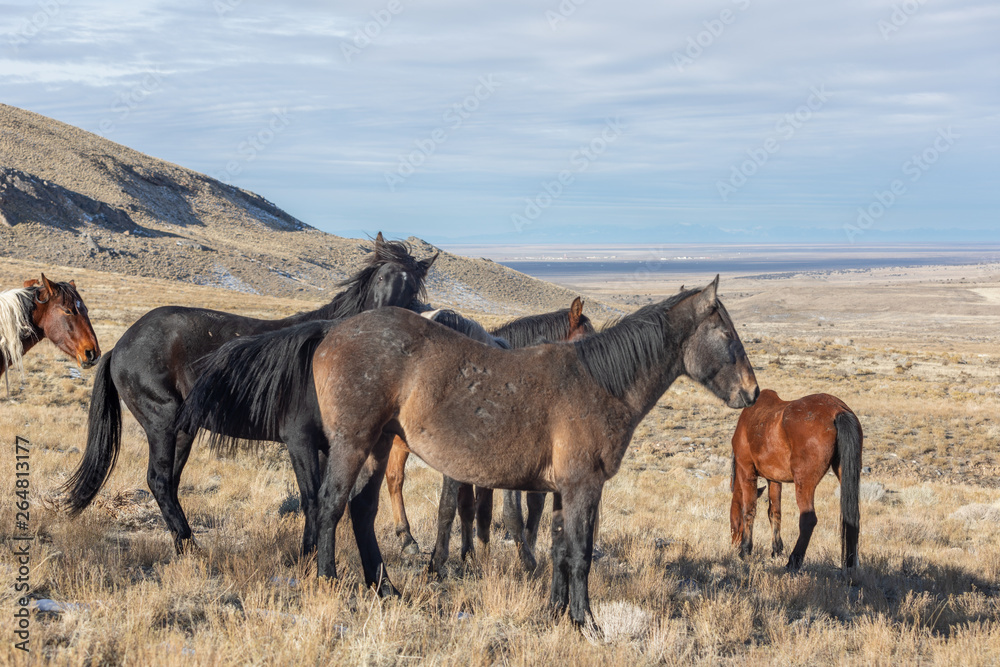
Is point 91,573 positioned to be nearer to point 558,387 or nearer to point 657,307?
point 558,387

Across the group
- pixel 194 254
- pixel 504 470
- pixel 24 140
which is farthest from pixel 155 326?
pixel 24 140

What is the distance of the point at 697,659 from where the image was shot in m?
4.34

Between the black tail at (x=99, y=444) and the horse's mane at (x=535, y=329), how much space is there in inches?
144

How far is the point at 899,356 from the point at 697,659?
35.6 m

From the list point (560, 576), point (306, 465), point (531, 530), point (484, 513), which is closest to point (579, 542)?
point (560, 576)

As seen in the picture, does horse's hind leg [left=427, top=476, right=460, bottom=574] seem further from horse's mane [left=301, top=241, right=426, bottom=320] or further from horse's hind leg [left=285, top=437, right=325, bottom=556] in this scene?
horse's mane [left=301, top=241, right=426, bottom=320]

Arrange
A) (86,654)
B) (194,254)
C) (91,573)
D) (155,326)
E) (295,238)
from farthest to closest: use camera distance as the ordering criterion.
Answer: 1. (295,238)
2. (194,254)
3. (155,326)
4. (91,573)
5. (86,654)

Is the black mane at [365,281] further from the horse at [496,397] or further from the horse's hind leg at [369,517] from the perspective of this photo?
the horse's hind leg at [369,517]

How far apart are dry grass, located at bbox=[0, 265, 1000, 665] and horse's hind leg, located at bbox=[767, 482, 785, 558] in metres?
0.24

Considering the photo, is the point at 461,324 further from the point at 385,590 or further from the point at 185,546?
the point at 185,546

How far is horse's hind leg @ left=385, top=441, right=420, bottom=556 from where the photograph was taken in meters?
7.12

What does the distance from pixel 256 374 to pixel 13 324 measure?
241 cm

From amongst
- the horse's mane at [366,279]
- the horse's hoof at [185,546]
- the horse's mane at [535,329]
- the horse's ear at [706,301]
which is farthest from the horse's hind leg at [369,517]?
the horse's mane at [535,329]

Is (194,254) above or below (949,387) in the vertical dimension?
above
